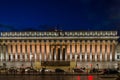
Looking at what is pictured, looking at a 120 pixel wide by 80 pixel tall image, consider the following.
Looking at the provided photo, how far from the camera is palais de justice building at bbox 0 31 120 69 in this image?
497 ft

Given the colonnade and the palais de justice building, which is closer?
the palais de justice building

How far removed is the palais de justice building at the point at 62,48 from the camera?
151375mm

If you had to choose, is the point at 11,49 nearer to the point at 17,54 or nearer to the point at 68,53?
the point at 17,54

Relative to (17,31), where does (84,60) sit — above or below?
below

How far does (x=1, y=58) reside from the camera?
153 metres

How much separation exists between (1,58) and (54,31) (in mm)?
21020

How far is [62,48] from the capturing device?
154m

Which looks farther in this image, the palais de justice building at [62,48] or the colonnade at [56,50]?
the colonnade at [56,50]

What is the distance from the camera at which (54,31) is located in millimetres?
159125

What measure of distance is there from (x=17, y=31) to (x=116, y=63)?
3684 centimetres

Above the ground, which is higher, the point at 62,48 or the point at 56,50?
the point at 62,48

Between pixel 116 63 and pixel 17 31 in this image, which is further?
pixel 17 31

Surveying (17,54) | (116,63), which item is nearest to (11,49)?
(17,54)

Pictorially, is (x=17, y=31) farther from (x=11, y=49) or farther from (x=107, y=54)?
(x=107, y=54)
